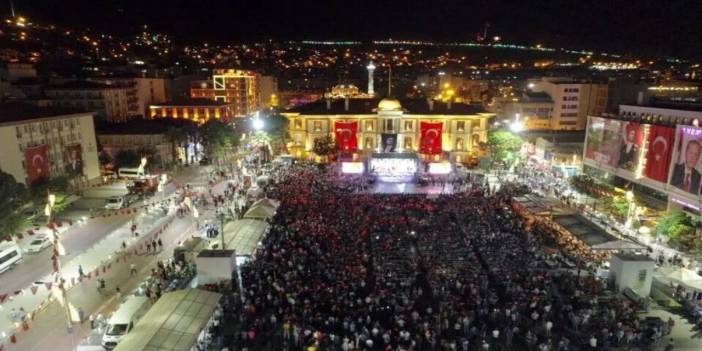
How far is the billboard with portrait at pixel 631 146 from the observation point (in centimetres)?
3703

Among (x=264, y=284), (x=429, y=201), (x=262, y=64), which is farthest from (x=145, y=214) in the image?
(x=262, y=64)

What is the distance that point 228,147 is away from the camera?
55906 mm

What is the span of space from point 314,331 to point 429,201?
18.1m

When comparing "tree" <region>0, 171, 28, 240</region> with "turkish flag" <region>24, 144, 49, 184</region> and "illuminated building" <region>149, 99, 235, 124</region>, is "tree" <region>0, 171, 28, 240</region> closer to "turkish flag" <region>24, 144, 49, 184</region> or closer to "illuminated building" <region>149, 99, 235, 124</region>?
"turkish flag" <region>24, 144, 49, 184</region>

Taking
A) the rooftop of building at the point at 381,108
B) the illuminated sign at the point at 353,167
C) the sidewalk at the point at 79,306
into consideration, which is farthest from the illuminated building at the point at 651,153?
the sidewalk at the point at 79,306

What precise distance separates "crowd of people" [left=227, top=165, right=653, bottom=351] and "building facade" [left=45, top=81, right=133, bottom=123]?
42.3m

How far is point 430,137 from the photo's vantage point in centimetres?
5350

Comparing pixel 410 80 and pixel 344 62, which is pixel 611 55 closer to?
pixel 410 80

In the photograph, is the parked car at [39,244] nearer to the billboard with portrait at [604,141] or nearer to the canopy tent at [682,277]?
the canopy tent at [682,277]

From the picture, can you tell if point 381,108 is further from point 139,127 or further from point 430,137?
point 139,127

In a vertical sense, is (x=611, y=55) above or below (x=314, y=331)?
above

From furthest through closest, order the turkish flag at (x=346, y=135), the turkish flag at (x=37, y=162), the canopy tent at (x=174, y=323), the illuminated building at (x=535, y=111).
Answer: the illuminated building at (x=535, y=111)
the turkish flag at (x=346, y=135)
the turkish flag at (x=37, y=162)
the canopy tent at (x=174, y=323)

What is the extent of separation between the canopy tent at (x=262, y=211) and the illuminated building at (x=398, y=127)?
25.2 m

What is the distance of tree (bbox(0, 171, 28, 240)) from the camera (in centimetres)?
2525
